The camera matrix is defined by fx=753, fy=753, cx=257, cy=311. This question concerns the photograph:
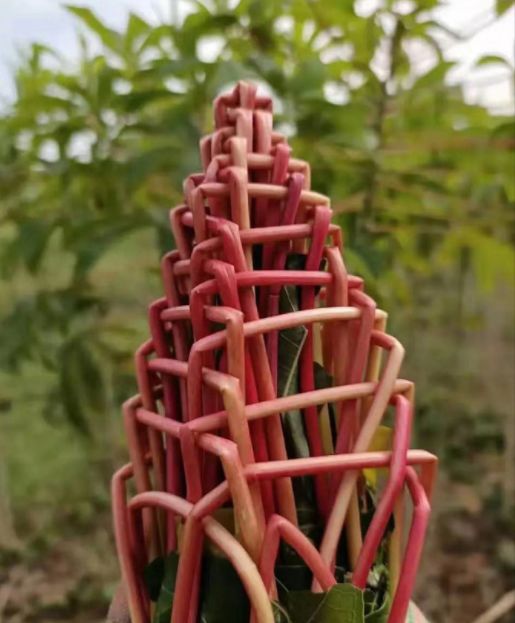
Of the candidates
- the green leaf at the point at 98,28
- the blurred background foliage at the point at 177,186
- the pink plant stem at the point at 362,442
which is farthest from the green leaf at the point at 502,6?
the pink plant stem at the point at 362,442

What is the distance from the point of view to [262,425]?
27cm

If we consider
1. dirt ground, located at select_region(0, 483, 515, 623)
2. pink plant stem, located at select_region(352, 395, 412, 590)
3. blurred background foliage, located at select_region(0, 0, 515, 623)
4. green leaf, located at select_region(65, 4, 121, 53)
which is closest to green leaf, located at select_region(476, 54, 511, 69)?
blurred background foliage, located at select_region(0, 0, 515, 623)

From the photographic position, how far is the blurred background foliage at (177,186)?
0.62 meters

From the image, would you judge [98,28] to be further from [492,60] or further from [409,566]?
[409,566]

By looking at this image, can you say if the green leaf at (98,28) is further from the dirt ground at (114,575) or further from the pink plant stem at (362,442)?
the dirt ground at (114,575)

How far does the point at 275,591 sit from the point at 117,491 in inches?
3.4

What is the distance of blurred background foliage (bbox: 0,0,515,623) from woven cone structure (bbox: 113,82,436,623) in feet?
0.60

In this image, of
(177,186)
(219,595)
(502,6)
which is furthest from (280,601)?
(502,6)

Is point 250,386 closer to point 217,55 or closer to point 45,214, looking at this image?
point 217,55

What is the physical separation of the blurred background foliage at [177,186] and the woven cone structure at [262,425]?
7.2 inches

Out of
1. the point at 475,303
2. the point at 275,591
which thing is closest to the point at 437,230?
the point at 275,591

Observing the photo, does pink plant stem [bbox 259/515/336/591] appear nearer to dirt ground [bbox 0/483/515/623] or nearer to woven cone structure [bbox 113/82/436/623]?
woven cone structure [bbox 113/82/436/623]

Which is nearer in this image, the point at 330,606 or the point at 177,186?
the point at 330,606

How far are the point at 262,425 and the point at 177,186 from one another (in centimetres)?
39
